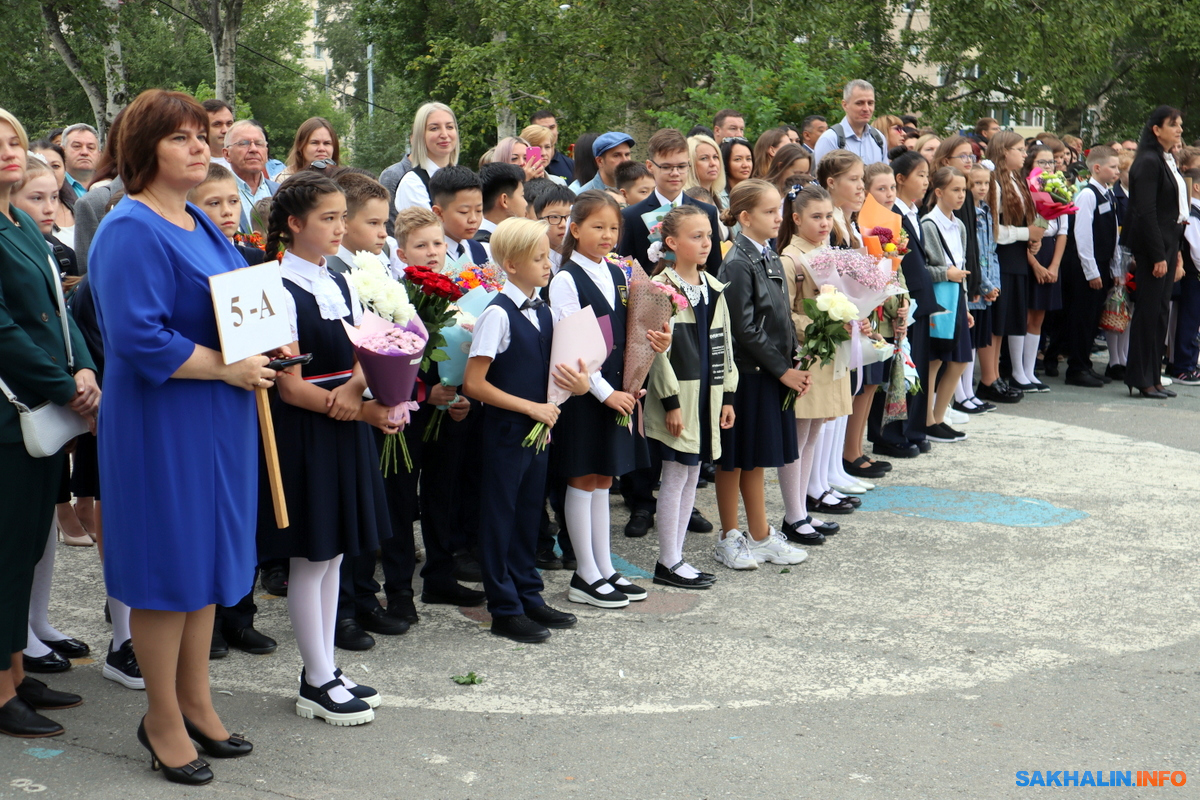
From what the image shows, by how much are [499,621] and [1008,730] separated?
86.0 inches

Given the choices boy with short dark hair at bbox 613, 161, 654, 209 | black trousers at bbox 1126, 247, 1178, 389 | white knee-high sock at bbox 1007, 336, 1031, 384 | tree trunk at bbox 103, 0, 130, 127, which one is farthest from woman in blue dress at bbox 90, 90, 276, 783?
tree trunk at bbox 103, 0, 130, 127

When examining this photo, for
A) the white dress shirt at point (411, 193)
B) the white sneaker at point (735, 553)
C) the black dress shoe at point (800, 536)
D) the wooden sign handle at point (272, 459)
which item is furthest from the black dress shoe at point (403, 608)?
the white dress shirt at point (411, 193)

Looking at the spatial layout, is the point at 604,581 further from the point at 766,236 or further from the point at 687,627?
the point at 766,236

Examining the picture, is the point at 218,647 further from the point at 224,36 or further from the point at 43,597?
the point at 224,36

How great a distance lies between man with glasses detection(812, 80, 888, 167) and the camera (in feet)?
33.6

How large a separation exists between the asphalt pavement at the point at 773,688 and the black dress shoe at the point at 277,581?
67mm

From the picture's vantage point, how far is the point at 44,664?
15.7 feet

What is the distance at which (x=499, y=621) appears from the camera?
5.32 meters

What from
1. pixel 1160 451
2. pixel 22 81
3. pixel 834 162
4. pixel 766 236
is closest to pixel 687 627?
pixel 766 236

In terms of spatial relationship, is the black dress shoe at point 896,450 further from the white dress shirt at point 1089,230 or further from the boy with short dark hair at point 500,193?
the white dress shirt at point 1089,230

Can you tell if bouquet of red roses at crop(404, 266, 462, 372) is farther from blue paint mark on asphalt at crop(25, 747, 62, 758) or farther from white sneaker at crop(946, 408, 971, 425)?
white sneaker at crop(946, 408, 971, 425)

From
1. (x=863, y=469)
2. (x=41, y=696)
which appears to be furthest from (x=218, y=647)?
(x=863, y=469)

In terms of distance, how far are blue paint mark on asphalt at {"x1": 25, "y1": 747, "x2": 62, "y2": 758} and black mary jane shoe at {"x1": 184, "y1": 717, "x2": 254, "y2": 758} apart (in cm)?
45

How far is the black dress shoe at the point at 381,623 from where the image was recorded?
5.31 meters
